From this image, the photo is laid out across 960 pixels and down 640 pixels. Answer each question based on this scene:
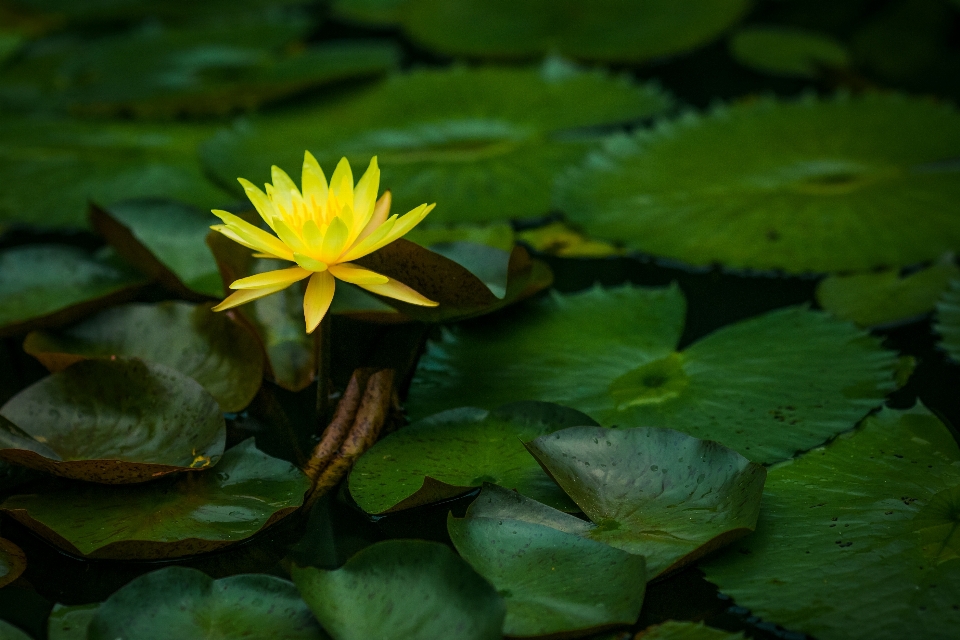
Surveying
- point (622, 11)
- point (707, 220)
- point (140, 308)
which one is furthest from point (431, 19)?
point (140, 308)

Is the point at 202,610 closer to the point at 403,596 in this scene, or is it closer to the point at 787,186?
the point at 403,596

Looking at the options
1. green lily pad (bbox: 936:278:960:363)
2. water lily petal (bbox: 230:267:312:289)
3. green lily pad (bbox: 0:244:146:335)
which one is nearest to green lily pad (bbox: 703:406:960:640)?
green lily pad (bbox: 936:278:960:363)

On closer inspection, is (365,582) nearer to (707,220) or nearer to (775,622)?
(775,622)

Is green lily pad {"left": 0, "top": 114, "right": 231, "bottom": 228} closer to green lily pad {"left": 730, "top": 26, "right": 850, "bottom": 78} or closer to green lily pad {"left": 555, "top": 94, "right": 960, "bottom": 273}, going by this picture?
green lily pad {"left": 555, "top": 94, "right": 960, "bottom": 273}

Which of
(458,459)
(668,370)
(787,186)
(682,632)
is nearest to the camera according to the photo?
(682,632)

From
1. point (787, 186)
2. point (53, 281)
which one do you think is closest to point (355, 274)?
point (53, 281)

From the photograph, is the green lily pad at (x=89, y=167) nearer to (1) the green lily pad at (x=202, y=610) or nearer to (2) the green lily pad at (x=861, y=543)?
(1) the green lily pad at (x=202, y=610)

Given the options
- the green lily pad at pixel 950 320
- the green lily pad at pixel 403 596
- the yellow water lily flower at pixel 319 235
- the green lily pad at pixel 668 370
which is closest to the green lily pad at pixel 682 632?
the green lily pad at pixel 403 596
